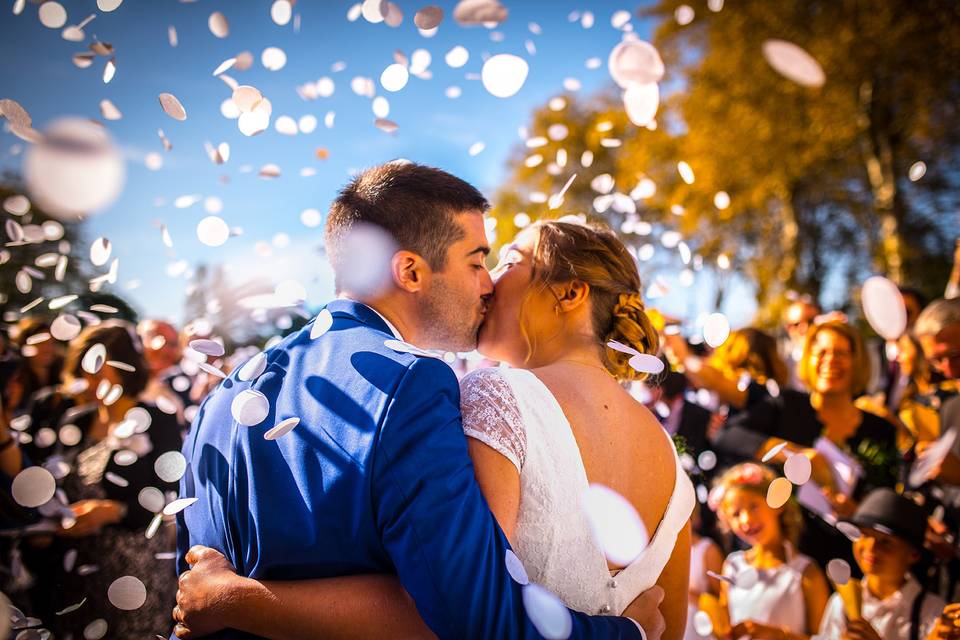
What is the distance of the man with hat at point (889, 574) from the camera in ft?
10.3

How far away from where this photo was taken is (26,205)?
3074 millimetres

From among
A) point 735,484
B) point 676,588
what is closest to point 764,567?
point 735,484

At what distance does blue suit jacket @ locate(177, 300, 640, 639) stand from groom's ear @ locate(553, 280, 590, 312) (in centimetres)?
66

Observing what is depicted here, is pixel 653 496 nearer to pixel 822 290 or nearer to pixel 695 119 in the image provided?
pixel 695 119

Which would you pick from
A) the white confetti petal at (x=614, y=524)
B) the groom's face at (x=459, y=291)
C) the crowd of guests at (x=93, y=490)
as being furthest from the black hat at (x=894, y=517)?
the crowd of guests at (x=93, y=490)

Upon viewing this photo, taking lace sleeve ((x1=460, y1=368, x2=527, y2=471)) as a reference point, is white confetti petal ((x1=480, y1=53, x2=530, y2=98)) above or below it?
above

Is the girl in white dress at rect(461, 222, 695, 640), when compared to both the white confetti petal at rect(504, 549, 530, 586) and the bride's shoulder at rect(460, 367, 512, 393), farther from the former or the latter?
the white confetti petal at rect(504, 549, 530, 586)

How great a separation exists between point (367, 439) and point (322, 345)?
38 cm

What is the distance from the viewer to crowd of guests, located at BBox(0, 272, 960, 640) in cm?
310

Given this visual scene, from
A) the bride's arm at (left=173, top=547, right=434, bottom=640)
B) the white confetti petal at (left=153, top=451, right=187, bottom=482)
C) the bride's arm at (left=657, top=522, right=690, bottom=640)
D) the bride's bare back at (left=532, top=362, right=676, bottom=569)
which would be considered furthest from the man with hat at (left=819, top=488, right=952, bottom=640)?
the white confetti petal at (left=153, top=451, right=187, bottom=482)

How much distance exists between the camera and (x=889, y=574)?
130 inches

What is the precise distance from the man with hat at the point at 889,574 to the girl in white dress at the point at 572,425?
174 cm

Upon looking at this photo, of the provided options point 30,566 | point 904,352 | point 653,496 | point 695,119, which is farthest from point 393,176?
point 695,119

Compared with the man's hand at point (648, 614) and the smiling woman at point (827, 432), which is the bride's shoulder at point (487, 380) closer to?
the man's hand at point (648, 614)
